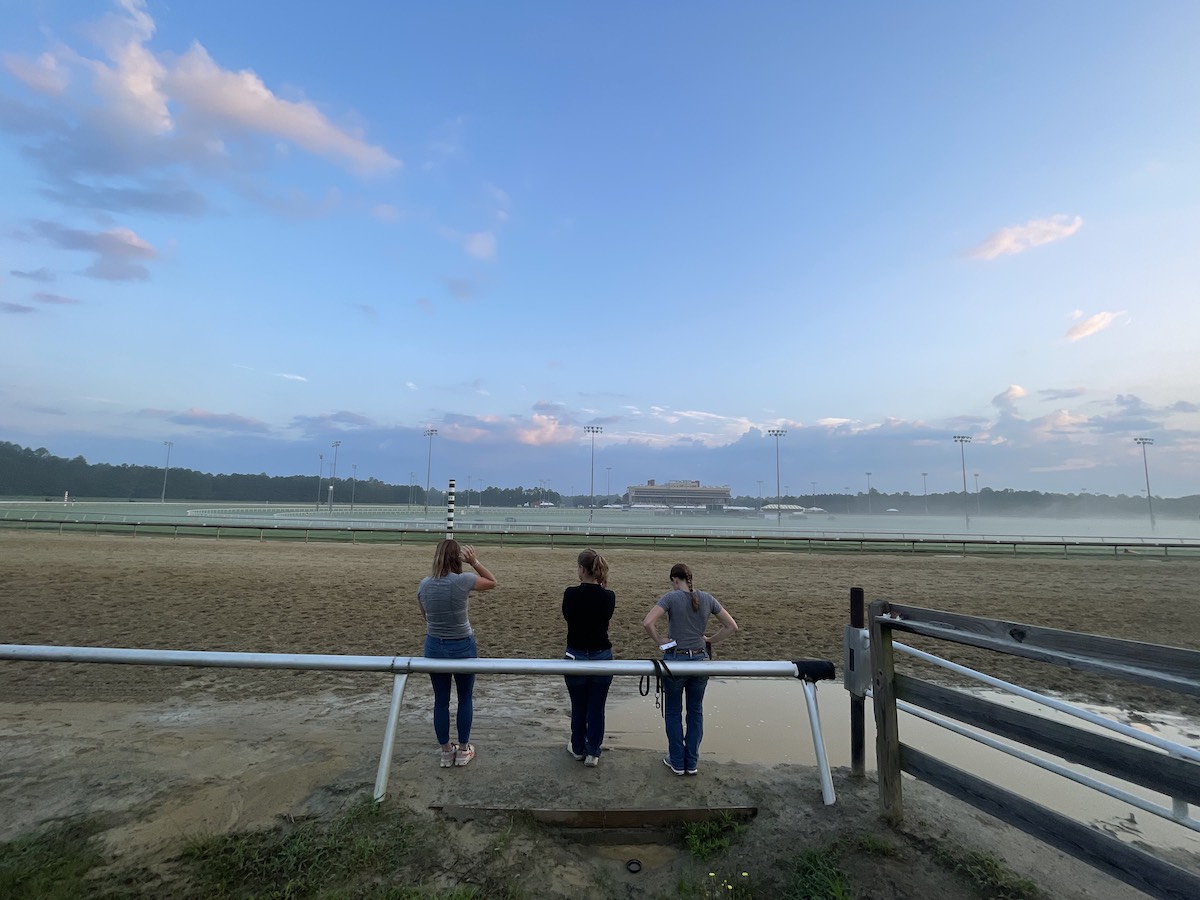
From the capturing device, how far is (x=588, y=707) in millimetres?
4070

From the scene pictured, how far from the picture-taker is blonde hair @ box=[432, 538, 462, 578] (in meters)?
4.03

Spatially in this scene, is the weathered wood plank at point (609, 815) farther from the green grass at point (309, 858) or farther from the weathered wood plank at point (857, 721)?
the weathered wood plank at point (857, 721)

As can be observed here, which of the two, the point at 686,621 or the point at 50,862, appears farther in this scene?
the point at 686,621

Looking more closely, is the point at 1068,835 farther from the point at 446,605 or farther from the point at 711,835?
the point at 446,605

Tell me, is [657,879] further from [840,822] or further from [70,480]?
[70,480]

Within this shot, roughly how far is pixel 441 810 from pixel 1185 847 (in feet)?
15.2

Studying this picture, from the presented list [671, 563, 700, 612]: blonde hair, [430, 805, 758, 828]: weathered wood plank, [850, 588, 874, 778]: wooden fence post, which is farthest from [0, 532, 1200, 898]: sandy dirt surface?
[671, 563, 700, 612]: blonde hair

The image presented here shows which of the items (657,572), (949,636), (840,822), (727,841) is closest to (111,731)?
(727,841)

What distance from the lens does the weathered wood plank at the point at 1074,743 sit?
2.14m

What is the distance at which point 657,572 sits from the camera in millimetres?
18391

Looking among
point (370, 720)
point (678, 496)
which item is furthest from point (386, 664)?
point (678, 496)

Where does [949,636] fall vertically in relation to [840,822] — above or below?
above

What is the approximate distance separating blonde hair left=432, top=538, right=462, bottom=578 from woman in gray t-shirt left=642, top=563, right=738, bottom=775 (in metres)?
1.43

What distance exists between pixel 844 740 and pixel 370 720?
14.4 ft
